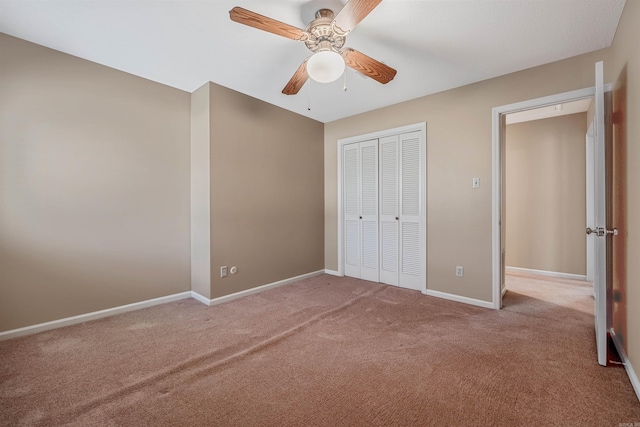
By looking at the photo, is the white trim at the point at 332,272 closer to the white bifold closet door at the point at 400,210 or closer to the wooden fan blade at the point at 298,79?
the white bifold closet door at the point at 400,210

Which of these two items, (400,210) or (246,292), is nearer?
(246,292)

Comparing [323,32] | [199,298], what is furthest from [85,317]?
[323,32]

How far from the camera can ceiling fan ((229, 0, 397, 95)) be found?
5.32 feet

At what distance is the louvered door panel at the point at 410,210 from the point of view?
3623mm

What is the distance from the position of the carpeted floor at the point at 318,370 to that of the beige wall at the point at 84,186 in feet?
1.27

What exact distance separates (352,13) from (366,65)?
0.56 meters

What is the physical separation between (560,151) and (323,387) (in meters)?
4.93

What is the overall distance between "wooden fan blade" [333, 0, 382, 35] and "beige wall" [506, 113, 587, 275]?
424cm

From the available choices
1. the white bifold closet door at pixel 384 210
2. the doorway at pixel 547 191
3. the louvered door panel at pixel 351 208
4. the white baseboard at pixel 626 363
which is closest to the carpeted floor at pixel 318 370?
the white baseboard at pixel 626 363

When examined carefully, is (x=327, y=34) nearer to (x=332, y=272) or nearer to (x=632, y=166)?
(x=632, y=166)

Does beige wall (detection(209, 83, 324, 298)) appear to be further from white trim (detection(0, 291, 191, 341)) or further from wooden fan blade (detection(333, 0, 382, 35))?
wooden fan blade (detection(333, 0, 382, 35))

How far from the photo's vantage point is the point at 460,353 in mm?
2104

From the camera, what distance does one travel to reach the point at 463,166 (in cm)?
325

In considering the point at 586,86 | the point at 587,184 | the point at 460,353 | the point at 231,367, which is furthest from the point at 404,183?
the point at 231,367
